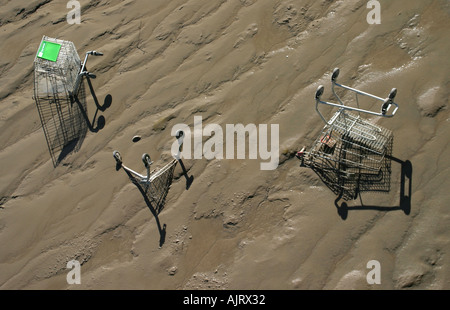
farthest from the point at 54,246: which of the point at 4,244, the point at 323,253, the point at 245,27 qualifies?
the point at 245,27

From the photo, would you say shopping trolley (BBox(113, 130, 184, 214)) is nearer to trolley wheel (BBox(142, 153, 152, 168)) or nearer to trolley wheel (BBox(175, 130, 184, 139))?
trolley wheel (BBox(175, 130, 184, 139))

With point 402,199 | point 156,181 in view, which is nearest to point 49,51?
point 156,181

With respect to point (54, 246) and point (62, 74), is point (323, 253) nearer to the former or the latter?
point (54, 246)

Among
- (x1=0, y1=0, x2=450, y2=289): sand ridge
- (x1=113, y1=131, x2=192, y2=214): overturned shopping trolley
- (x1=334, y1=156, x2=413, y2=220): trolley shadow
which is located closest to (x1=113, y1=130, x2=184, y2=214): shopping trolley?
(x1=113, y1=131, x2=192, y2=214): overturned shopping trolley

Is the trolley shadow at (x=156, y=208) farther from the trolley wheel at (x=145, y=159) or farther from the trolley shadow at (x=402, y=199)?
the trolley shadow at (x=402, y=199)

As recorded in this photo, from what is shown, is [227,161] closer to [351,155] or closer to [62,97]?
[351,155]

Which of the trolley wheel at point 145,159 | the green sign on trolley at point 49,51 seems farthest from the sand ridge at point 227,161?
the green sign on trolley at point 49,51
